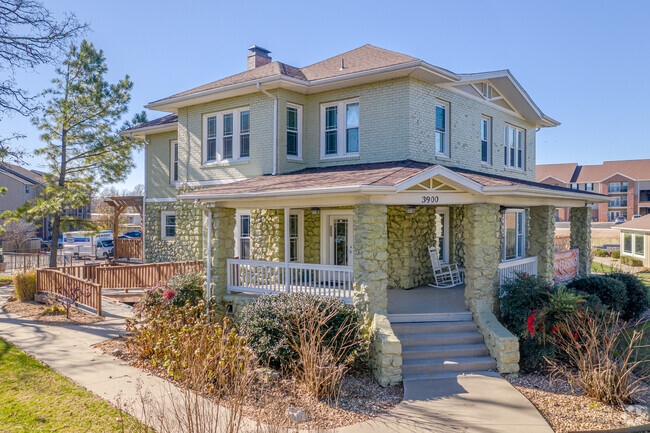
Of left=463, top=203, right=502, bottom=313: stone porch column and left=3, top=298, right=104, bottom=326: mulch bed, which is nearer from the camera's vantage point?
left=463, top=203, right=502, bottom=313: stone porch column

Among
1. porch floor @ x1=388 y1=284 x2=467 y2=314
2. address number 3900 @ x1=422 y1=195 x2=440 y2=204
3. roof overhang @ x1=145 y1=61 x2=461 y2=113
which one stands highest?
roof overhang @ x1=145 y1=61 x2=461 y2=113

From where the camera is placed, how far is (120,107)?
20.2m

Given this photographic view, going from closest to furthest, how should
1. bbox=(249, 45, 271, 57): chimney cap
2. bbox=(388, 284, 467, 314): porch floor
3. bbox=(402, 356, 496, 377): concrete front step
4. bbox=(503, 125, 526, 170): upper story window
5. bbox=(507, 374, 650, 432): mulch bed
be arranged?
bbox=(507, 374, 650, 432): mulch bed, bbox=(402, 356, 496, 377): concrete front step, bbox=(388, 284, 467, 314): porch floor, bbox=(503, 125, 526, 170): upper story window, bbox=(249, 45, 271, 57): chimney cap

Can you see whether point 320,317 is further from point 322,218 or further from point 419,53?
point 419,53

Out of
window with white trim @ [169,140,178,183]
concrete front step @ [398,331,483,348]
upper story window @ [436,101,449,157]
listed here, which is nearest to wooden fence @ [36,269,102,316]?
window with white trim @ [169,140,178,183]

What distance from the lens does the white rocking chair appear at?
13.3m

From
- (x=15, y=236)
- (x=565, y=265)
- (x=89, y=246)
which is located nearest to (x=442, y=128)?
(x=565, y=265)

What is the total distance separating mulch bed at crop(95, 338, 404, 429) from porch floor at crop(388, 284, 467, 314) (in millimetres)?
2230

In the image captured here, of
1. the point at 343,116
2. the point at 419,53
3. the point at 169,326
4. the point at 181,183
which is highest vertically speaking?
the point at 419,53

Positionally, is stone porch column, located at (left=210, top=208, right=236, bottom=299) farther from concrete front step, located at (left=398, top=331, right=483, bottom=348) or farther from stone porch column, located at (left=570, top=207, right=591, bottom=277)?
stone porch column, located at (left=570, top=207, right=591, bottom=277)

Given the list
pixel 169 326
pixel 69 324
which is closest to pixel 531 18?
pixel 169 326

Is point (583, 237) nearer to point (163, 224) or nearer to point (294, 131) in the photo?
point (294, 131)

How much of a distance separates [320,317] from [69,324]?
808 cm

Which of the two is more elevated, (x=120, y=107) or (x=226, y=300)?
(x=120, y=107)
